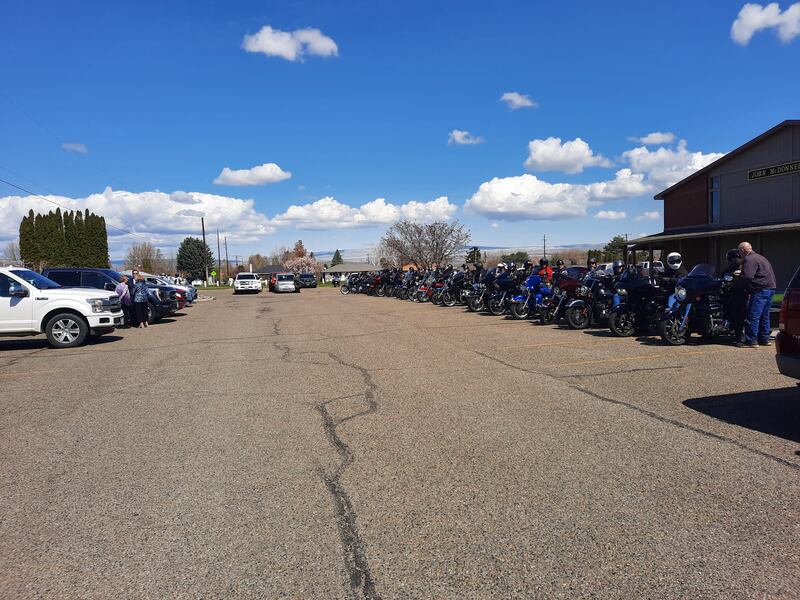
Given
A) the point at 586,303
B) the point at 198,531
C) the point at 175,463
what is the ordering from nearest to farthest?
1. the point at 198,531
2. the point at 175,463
3. the point at 586,303

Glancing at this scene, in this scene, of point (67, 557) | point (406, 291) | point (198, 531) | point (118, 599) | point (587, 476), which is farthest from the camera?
point (406, 291)

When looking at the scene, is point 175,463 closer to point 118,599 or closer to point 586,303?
point 118,599

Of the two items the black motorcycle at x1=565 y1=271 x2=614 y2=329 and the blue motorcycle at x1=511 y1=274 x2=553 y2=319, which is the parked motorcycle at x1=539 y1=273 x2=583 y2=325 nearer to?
the black motorcycle at x1=565 y1=271 x2=614 y2=329

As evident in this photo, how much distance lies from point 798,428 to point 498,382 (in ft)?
11.5

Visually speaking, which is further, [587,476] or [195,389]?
[195,389]

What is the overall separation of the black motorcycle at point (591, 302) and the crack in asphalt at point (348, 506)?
7715 mm

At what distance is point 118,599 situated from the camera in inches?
123

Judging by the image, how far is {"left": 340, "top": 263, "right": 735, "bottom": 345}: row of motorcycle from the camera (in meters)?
10.9

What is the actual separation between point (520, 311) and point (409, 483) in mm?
13601

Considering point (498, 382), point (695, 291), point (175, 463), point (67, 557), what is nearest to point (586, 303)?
point (695, 291)

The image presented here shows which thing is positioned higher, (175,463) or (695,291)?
(695,291)

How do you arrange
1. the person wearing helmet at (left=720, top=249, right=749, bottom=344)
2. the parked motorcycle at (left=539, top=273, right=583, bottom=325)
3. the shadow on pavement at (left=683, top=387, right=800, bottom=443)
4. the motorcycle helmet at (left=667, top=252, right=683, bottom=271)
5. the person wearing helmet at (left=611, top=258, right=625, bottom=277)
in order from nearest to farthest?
1. the shadow on pavement at (left=683, top=387, right=800, bottom=443)
2. the person wearing helmet at (left=720, top=249, right=749, bottom=344)
3. the motorcycle helmet at (left=667, top=252, right=683, bottom=271)
4. the person wearing helmet at (left=611, top=258, right=625, bottom=277)
5. the parked motorcycle at (left=539, top=273, right=583, bottom=325)

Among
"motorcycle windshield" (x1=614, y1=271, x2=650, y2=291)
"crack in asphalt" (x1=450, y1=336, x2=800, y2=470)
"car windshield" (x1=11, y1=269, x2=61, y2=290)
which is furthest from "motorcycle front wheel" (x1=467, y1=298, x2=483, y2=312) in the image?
"car windshield" (x1=11, y1=269, x2=61, y2=290)

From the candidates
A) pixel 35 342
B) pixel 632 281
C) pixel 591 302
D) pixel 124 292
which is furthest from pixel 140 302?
pixel 632 281
